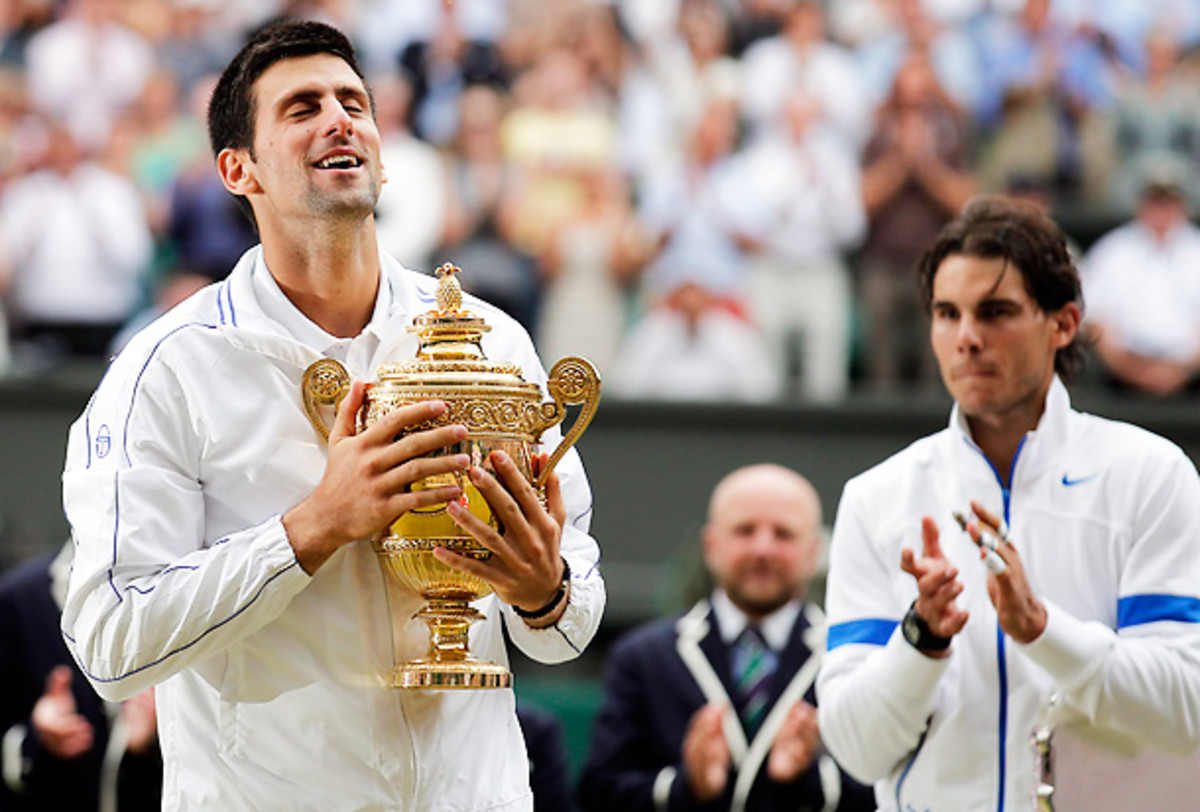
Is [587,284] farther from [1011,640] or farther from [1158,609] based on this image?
[1158,609]

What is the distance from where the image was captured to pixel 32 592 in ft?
22.4

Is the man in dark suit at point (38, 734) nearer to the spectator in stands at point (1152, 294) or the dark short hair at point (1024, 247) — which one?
the dark short hair at point (1024, 247)

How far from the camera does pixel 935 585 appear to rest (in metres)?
4.17

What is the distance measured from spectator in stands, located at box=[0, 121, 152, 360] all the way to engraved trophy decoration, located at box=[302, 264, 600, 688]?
8.36 meters

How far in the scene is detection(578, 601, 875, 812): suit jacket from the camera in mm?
6559

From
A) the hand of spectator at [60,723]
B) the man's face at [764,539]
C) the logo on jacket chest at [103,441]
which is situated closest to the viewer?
the logo on jacket chest at [103,441]

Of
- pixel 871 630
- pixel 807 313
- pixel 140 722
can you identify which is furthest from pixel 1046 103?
pixel 871 630

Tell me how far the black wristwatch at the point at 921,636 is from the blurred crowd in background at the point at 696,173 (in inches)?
256

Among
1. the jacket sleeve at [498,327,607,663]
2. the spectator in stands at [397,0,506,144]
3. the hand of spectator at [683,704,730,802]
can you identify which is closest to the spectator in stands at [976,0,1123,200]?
the spectator in stands at [397,0,506,144]

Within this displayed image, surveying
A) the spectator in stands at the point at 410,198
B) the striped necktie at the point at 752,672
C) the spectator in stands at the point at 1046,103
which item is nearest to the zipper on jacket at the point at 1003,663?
the striped necktie at the point at 752,672

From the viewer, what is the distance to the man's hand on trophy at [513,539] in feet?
11.5

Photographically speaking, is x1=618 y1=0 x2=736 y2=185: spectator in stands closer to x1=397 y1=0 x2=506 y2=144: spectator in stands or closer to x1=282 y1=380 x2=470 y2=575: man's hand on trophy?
x1=397 y1=0 x2=506 y2=144: spectator in stands

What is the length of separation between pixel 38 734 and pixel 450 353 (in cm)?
341

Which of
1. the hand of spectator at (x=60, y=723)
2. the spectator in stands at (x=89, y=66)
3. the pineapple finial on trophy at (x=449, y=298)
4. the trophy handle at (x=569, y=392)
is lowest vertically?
the hand of spectator at (x=60, y=723)
